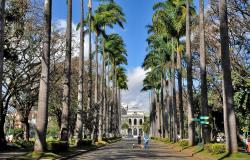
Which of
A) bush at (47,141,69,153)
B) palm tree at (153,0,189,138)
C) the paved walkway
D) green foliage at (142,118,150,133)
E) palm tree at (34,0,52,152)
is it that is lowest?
the paved walkway

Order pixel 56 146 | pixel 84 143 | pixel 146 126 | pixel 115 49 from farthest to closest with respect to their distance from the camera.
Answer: pixel 146 126 → pixel 115 49 → pixel 84 143 → pixel 56 146

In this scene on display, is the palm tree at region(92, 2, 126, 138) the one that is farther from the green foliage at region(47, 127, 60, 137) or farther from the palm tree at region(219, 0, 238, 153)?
the green foliage at region(47, 127, 60, 137)

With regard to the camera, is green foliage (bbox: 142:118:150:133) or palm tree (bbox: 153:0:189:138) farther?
green foliage (bbox: 142:118:150:133)

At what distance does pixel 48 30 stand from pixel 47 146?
6704 millimetres

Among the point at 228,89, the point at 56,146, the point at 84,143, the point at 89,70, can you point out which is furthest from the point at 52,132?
the point at 228,89

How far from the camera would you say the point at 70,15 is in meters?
34.1

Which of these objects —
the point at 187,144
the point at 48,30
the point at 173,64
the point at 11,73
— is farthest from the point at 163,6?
the point at 48,30

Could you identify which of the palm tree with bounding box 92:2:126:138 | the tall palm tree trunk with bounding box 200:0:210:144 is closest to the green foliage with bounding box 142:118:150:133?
the palm tree with bounding box 92:2:126:138

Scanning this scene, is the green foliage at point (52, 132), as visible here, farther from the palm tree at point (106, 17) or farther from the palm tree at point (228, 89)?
the palm tree at point (228, 89)

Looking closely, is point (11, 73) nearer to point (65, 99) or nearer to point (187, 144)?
point (65, 99)

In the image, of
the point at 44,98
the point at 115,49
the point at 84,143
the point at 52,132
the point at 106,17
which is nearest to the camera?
the point at 44,98

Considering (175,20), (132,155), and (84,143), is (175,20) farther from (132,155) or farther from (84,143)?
(132,155)

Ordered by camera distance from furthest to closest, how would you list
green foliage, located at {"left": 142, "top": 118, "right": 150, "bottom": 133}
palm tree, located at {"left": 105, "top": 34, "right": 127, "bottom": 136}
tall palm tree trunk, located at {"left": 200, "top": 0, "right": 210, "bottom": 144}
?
green foliage, located at {"left": 142, "top": 118, "right": 150, "bottom": 133} → palm tree, located at {"left": 105, "top": 34, "right": 127, "bottom": 136} → tall palm tree trunk, located at {"left": 200, "top": 0, "right": 210, "bottom": 144}

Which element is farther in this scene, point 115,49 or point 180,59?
point 115,49
